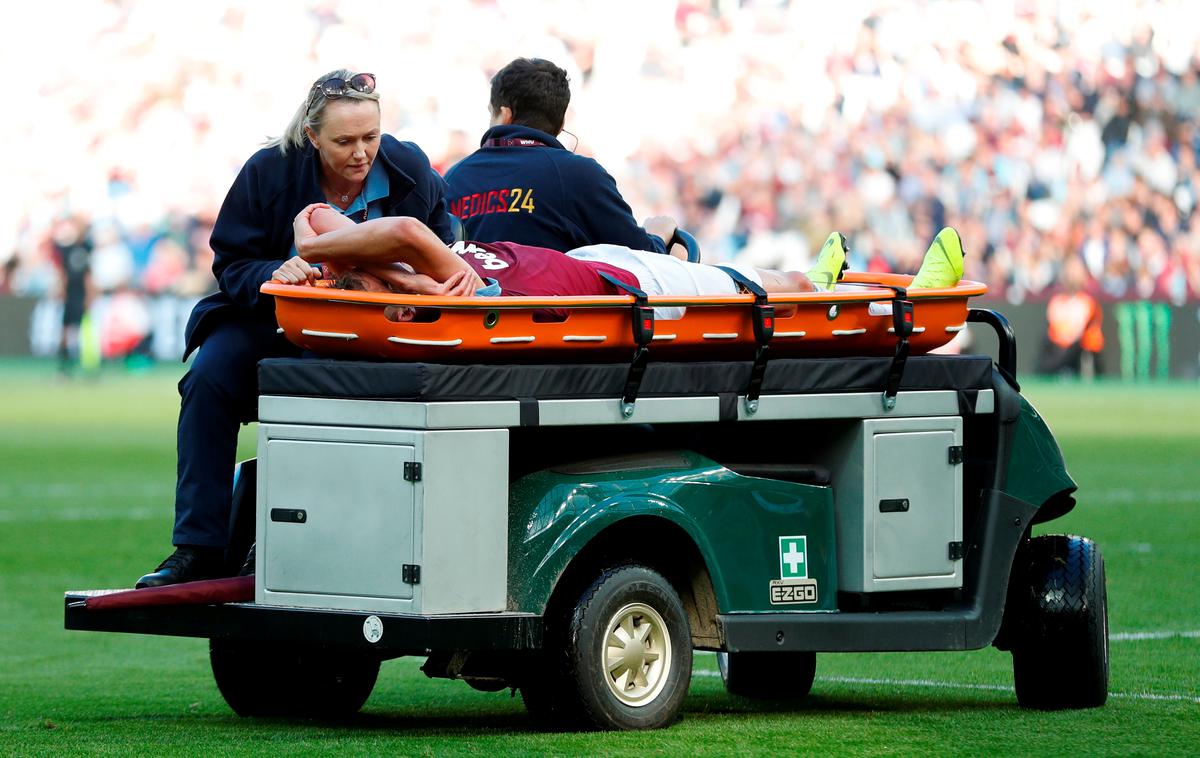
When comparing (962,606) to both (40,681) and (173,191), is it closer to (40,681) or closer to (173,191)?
(40,681)

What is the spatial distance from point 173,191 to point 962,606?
2688cm

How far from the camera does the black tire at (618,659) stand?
5.32 m

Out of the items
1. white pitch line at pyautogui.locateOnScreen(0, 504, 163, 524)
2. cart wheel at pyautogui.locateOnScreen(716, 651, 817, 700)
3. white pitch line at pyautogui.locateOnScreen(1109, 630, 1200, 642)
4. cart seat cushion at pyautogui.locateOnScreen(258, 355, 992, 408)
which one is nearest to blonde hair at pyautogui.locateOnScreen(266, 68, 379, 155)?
cart seat cushion at pyautogui.locateOnScreen(258, 355, 992, 408)

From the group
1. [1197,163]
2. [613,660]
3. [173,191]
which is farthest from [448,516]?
[1197,163]

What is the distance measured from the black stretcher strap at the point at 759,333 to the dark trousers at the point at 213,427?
1.41 m

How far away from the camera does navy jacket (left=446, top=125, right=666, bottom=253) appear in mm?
6266

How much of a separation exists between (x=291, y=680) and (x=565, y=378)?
1607mm

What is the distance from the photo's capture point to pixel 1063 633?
246 inches

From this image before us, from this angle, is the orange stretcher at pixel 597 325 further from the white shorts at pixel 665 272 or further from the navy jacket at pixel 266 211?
the navy jacket at pixel 266 211

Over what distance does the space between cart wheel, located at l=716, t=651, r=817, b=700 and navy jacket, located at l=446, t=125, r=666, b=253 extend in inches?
57.9

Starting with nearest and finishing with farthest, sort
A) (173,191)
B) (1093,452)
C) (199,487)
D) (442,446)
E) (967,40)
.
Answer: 1. (442,446)
2. (199,487)
3. (1093,452)
4. (173,191)
5. (967,40)

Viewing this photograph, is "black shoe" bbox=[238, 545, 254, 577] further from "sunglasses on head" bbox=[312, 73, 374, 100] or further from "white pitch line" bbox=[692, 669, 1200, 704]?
"white pitch line" bbox=[692, 669, 1200, 704]

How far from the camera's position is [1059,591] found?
628 centimetres

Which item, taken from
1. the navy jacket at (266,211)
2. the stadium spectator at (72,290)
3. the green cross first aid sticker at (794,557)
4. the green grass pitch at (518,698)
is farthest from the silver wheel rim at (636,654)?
the stadium spectator at (72,290)
